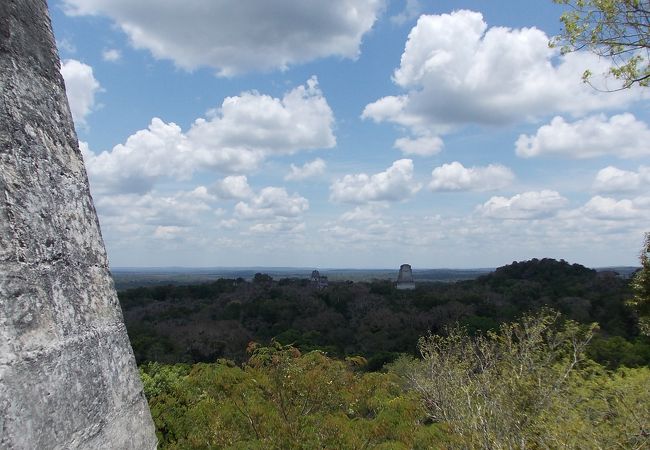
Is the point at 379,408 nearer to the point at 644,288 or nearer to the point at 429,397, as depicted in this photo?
the point at 429,397

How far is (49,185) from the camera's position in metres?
1.86

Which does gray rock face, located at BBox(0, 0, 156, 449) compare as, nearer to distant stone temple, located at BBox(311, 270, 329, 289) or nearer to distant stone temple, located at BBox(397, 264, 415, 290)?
distant stone temple, located at BBox(311, 270, 329, 289)

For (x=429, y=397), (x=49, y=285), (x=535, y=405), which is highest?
(x=49, y=285)

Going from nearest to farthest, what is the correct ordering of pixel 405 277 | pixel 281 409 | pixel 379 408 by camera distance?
1. pixel 281 409
2. pixel 379 408
3. pixel 405 277

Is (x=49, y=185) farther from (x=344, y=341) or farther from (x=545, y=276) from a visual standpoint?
(x=545, y=276)

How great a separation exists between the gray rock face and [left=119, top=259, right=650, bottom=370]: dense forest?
21.2 m

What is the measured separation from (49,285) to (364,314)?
40.5 m

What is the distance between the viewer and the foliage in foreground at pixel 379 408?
7.46 meters

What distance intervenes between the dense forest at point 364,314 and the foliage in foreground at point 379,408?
433 inches

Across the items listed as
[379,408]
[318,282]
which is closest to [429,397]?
[379,408]

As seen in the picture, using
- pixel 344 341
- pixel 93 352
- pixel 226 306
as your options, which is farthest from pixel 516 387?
pixel 226 306

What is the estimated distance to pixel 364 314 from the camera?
135ft

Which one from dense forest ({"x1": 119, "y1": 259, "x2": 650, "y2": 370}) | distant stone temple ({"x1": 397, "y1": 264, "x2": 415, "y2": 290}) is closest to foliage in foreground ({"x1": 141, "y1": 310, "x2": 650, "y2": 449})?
dense forest ({"x1": 119, "y1": 259, "x2": 650, "y2": 370})

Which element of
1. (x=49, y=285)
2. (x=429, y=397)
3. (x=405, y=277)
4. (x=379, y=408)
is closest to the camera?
(x=49, y=285)
